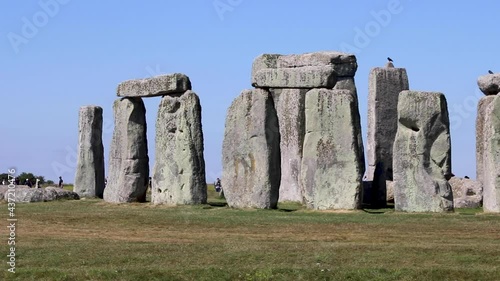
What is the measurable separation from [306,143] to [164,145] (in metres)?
4.97

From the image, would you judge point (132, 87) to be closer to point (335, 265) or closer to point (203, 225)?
point (203, 225)

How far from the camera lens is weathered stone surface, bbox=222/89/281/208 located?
33156mm

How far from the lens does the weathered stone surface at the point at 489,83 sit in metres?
33.5

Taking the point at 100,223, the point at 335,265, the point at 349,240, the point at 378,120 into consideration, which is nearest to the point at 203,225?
the point at 100,223

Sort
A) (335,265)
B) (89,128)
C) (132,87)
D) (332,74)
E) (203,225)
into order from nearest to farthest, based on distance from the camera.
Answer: (335,265) → (203,225) → (332,74) → (132,87) → (89,128)

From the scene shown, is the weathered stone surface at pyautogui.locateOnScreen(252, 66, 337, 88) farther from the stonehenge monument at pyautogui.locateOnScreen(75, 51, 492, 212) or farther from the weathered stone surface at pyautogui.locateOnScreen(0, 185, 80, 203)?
the weathered stone surface at pyautogui.locateOnScreen(0, 185, 80, 203)

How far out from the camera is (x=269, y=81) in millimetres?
33281

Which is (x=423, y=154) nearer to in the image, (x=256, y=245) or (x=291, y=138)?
(x=256, y=245)

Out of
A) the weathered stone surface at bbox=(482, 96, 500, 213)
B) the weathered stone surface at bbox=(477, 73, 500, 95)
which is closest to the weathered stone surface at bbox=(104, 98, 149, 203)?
the weathered stone surface at bbox=(477, 73, 500, 95)

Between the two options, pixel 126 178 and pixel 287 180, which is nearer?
pixel 126 178

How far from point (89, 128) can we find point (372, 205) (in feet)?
35.6

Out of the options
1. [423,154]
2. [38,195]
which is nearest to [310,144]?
[423,154]

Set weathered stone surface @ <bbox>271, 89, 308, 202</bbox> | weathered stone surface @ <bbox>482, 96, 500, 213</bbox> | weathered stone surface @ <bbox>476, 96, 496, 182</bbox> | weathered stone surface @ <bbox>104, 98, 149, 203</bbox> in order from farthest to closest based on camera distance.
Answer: weathered stone surface @ <bbox>271, 89, 308, 202</bbox> → weathered stone surface @ <bbox>476, 96, 496, 182</bbox> → weathered stone surface @ <bbox>104, 98, 149, 203</bbox> → weathered stone surface @ <bbox>482, 96, 500, 213</bbox>

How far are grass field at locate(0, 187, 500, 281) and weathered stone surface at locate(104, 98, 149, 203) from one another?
15.4 ft
